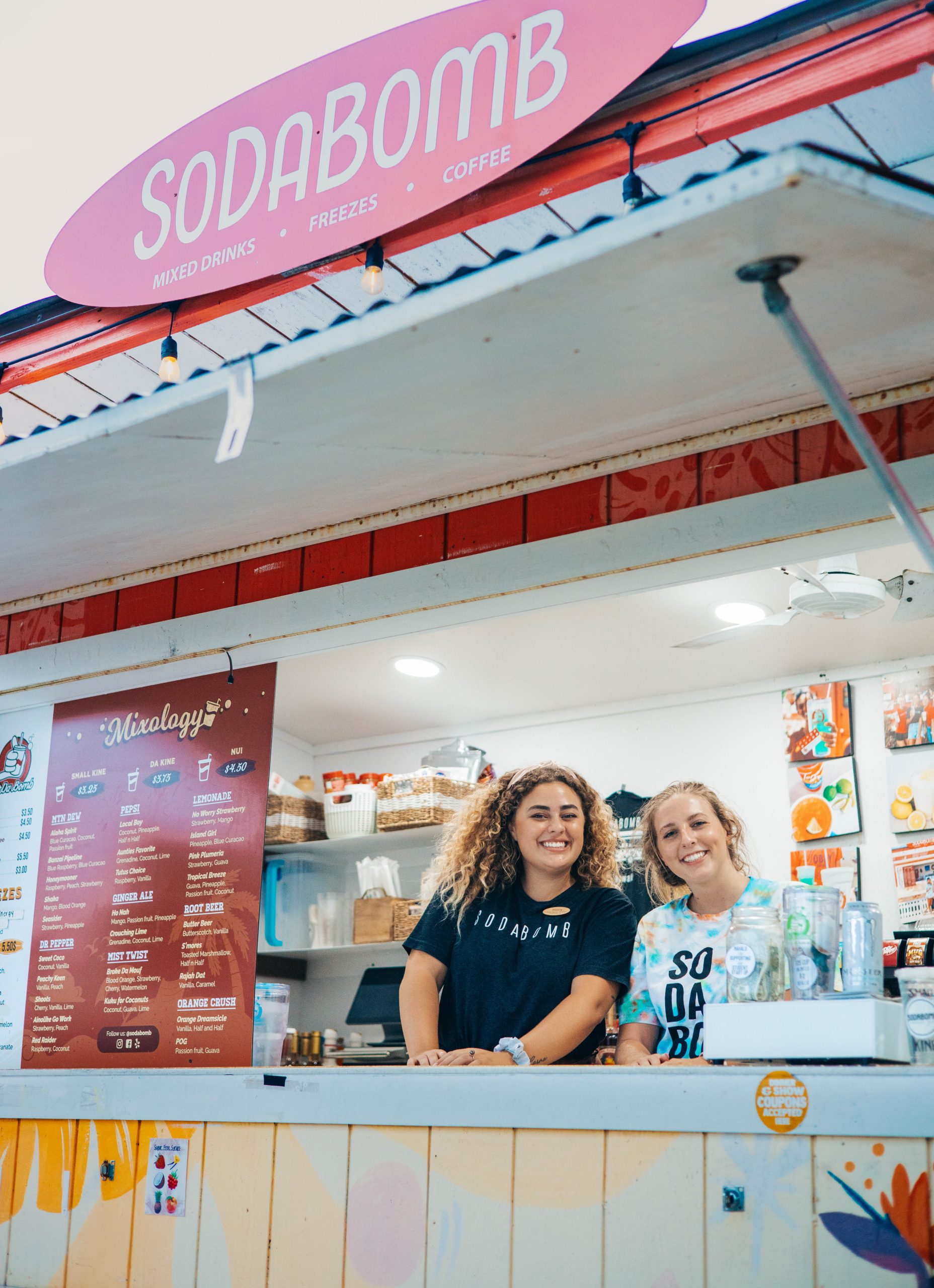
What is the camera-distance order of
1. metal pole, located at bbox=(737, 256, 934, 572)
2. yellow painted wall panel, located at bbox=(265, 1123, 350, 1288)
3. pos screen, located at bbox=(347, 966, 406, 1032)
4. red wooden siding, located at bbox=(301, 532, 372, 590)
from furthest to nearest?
pos screen, located at bbox=(347, 966, 406, 1032) → red wooden siding, located at bbox=(301, 532, 372, 590) → yellow painted wall panel, located at bbox=(265, 1123, 350, 1288) → metal pole, located at bbox=(737, 256, 934, 572)

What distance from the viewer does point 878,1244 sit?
2014mm

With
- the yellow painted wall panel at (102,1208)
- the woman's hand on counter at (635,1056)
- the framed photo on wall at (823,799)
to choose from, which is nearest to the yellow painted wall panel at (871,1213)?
the woman's hand on counter at (635,1056)

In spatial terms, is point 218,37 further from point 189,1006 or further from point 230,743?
point 189,1006

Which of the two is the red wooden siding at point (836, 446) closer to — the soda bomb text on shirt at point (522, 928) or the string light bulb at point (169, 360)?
the soda bomb text on shirt at point (522, 928)

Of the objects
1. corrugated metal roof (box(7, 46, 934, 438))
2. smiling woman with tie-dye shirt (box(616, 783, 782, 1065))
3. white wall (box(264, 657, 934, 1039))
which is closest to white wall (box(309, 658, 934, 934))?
white wall (box(264, 657, 934, 1039))

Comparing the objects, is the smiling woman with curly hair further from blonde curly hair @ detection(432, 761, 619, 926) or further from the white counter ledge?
the white counter ledge

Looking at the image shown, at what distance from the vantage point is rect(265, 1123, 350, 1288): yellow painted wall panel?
2584 mm

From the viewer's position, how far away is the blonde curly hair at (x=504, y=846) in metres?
3.37

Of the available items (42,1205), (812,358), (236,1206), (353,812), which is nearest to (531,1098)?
(236,1206)

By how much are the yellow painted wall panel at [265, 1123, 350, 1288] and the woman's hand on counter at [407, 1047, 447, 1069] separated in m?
0.28

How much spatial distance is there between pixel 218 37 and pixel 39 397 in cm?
120

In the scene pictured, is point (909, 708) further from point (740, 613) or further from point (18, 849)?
point (18, 849)

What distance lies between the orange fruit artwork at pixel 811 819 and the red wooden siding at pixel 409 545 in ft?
6.84

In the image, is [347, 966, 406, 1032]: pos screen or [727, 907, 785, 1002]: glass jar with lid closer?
[727, 907, 785, 1002]: glass jar with lid
